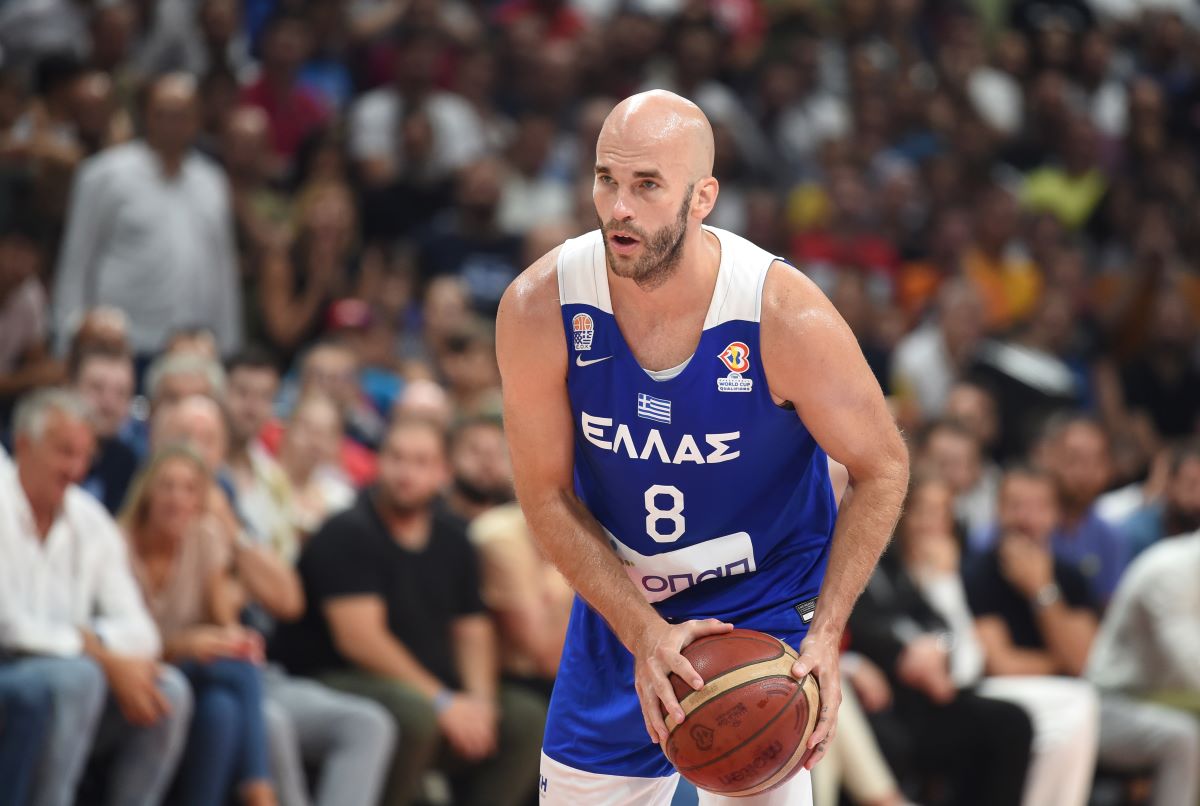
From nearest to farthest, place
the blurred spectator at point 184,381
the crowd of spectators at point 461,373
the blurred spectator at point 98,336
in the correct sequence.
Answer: the crowd of spectators at point 461,373 → the blurred spectator at point 184,381 → the blurred spectator at point 98,336

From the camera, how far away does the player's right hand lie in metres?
3.81

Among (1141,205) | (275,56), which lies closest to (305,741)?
(275,56)

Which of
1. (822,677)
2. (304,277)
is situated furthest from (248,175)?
(822,677)

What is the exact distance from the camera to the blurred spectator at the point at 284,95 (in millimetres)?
10656

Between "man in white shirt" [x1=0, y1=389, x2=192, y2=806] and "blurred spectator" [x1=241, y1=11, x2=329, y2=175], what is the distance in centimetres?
473

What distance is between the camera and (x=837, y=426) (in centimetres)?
397

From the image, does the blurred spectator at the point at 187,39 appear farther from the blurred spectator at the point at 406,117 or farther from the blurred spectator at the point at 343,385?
the blurred spectator at the point at 343,385

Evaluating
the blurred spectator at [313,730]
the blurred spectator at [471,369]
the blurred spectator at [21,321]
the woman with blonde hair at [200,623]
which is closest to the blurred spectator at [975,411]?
the blurred spectator at [471,369]

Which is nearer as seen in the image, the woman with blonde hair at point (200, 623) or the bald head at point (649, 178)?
the bald head at point (649, 178)

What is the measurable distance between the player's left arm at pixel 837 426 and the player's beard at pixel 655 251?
25 centimetres

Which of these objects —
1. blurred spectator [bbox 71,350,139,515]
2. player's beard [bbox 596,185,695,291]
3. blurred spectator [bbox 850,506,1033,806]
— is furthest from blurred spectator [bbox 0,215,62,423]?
player's beard [bbox 596,185,695,291]

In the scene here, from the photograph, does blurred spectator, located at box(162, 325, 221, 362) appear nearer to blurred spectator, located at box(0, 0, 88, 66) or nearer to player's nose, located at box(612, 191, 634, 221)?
blurred spectator, located at box(0, 0, 88, 66)

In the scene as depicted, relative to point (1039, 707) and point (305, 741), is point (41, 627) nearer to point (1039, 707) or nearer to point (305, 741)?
point (305, 741)

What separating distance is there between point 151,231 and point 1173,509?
587cm
